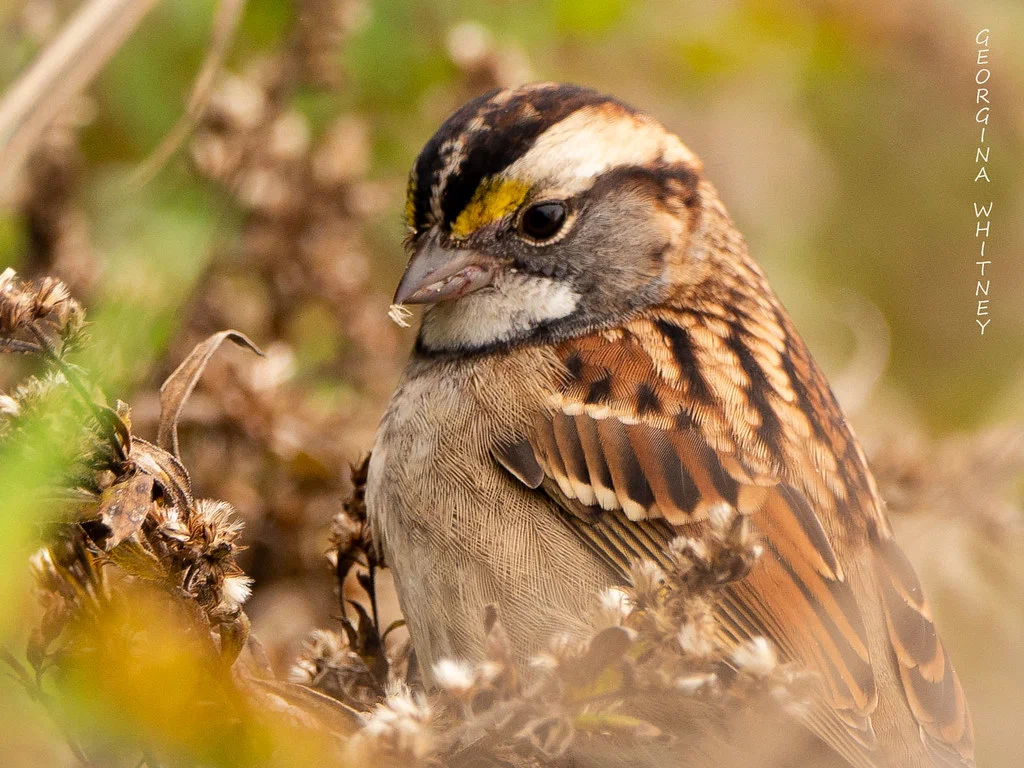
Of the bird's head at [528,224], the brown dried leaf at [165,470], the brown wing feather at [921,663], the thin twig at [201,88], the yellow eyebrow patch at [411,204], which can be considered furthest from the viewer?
the thin twig at [201,88]

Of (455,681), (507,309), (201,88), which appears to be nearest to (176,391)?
(455,681)

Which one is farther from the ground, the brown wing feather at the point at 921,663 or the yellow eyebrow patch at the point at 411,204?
the yellow eyebrow patch at the point at 411,204

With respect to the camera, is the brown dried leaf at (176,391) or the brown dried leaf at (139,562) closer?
the brown dried leaf at (139,562)

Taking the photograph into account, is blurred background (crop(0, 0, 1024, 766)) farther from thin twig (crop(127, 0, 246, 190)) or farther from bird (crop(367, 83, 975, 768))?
bird (crop(367, 83, 975, 768))

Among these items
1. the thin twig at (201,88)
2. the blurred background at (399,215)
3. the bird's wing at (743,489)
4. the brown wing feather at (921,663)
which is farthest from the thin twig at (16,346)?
the brown wing feather at (921,663)

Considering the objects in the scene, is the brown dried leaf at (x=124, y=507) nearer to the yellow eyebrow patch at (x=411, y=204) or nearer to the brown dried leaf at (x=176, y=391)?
the brown dried leaf at (x=176, y=391)

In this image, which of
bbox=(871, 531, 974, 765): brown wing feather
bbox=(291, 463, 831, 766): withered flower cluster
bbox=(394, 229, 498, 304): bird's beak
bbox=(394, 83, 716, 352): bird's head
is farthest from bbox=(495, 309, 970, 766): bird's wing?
bbox=(291, 463, 831, 766): withered flower cluster

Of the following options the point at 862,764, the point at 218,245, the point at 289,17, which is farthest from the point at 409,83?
the point at 862,764

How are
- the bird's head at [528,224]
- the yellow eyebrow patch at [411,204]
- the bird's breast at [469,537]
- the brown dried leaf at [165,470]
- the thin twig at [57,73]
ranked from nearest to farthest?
1. the brown dried leaf at [165,470]
2. the thin twig at [57,73]
3. the bird's breast at [469,537]
4. the bird's head at [528,224]
5. the yellow eyebrow patch at [411,204]
